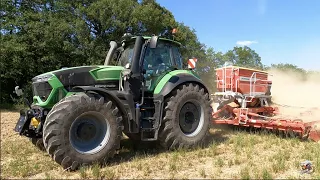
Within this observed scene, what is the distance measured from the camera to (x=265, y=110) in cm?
954

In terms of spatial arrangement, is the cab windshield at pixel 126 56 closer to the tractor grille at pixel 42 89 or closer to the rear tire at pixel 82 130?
the rear tire at pixel 82 130

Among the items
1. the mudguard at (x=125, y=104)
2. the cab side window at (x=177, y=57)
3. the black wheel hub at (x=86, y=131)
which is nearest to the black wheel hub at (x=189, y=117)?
the cab side window at (x=177, y=57)

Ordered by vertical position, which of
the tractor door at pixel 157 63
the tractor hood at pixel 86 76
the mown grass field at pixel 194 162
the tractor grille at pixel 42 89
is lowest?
the mown grass field at pixel 194 162

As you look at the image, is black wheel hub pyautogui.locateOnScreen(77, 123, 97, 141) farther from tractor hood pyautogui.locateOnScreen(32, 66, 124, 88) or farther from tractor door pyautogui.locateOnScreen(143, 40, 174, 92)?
tractor door pyautogui.locateOnScreen(143, 40, 174, 92)

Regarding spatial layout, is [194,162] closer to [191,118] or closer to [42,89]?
[191,118]

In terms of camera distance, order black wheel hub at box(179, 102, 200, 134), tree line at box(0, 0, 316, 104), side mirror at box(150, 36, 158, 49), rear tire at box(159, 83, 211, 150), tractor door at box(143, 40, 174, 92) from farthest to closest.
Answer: tree line at box(0, 0, 316, 104) < black wheel hub at box(179, 102, 200, 134) < tractor door at box(143, 40, 174, 92) < rear tire at box(159, 83, 211, 150) < side mirror at box(150, 36, 158, 49)

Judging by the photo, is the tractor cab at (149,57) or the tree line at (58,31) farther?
the tree line at (58,31)

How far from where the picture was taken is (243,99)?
29.9 feet

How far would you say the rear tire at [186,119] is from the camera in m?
6.33

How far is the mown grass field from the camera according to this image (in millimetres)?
4907

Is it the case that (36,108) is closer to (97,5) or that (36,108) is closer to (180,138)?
(180,138)

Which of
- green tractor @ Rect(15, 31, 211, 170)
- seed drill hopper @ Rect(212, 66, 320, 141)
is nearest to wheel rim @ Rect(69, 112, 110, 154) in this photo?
green tractor @ Rect(15, 31, 211, 170)

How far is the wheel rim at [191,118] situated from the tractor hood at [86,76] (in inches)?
64.1

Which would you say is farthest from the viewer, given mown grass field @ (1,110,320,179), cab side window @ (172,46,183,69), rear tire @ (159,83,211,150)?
cab side window @ (172,46,183,69)
